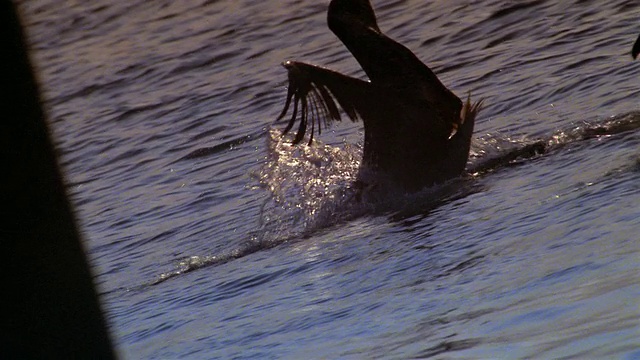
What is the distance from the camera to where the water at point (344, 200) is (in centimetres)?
433

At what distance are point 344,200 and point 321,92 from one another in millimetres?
568

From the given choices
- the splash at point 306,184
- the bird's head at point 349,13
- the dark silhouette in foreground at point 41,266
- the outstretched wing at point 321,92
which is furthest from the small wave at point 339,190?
the dark silhouette in foreground at point 41,266

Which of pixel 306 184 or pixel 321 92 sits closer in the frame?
pixel 321 92

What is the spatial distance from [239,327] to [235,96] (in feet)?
19.5

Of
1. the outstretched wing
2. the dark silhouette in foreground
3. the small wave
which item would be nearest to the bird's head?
the outstretched wing

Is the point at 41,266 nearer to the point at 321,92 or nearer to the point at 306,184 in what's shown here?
the point at 321,92

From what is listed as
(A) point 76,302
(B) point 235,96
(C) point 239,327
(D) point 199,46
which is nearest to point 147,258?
(C) point 239,327

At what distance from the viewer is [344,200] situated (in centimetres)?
704

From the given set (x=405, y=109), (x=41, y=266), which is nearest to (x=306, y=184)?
(x=405, y=109)

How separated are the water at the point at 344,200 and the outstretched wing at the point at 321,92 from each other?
457mm

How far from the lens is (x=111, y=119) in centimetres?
1154

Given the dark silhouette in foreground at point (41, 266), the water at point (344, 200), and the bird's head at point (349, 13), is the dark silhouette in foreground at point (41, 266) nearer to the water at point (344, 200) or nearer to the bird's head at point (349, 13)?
the water at point (344, 200)

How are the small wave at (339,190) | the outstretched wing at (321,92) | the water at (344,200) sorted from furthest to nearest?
the outstretched wing at (321,92) < the small wave at (339,190) < the water at (344,200)

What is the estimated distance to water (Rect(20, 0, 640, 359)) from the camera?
4.33m
